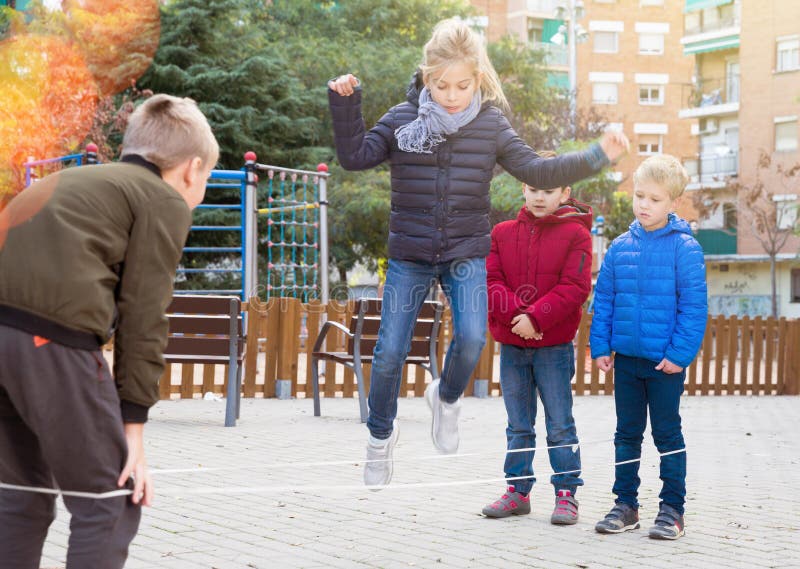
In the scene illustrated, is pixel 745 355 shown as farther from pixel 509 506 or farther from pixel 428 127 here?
pixel 428 127

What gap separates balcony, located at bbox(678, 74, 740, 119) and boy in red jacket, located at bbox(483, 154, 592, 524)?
45.1 meters

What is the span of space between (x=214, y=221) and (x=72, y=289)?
81.8 ft

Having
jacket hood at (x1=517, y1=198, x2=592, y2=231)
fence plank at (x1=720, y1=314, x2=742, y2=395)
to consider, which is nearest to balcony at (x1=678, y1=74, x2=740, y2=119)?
fence plank at (x1=720, y1=314, x2=742, y2=395)

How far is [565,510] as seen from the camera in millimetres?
5793

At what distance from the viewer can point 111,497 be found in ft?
9.86

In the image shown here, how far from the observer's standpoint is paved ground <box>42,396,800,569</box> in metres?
4.92

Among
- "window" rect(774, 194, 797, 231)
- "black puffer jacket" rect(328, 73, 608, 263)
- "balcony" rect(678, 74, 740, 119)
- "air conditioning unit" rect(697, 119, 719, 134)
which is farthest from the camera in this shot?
"air conditioning unit" rect(697, 119, 719, 134)

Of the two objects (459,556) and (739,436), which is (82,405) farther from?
(739,436)

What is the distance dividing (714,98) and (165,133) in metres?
49.7

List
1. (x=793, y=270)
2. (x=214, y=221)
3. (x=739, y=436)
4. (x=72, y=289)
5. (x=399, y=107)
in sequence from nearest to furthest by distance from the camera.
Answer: (x=72, y=289)
(x=399, y=107)
(x=739, y=436)
(x=214, y=221)
(x=793, y=270)

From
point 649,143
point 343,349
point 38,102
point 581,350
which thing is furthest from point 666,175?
point 649,143

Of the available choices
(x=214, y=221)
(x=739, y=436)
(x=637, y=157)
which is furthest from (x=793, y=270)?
(x=739, y=436)

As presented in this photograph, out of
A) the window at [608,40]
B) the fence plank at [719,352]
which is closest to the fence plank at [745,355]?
the fence plank at [719,352]

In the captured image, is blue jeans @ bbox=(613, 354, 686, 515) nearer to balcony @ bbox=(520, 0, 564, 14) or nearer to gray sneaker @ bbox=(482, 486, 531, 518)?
gray sneaker @ bbox=(482, 486, 531, 518)
